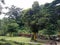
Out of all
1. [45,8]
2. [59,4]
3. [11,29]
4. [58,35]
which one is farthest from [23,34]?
[59,4]

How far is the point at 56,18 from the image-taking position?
66.5 ft

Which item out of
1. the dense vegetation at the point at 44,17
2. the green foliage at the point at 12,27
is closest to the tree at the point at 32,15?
the dense vegetation at the point at 44,17

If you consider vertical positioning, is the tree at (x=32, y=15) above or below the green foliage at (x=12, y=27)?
above

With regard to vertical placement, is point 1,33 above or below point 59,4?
below

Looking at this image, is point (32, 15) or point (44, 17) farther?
point (32, 15)

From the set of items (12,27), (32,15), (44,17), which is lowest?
(12,27)

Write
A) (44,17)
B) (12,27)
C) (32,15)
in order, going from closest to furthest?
(44,17) < (32,15) < (12,27)

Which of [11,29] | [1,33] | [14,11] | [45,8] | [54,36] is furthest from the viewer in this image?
[14,11]

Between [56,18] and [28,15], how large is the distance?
14.4ft

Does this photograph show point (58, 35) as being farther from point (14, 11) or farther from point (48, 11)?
point (14, 11)

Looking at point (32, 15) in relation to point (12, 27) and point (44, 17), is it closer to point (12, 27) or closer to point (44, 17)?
point (44, 17)

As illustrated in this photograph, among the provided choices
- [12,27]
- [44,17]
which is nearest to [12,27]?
[12,27]

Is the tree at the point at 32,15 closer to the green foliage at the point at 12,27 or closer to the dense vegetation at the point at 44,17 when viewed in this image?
the dense vegetation at the point at 44,17

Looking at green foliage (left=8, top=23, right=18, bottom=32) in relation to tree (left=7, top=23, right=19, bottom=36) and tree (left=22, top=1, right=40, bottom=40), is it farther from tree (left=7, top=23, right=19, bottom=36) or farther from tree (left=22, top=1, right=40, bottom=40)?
tree (left=22, top=1, right=40, bottom=40)
